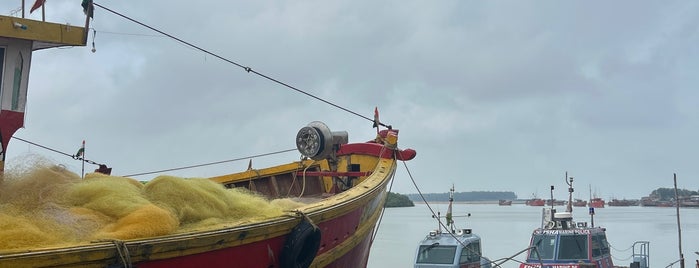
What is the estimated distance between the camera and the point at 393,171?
12.0 m

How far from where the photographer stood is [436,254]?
19.1 m

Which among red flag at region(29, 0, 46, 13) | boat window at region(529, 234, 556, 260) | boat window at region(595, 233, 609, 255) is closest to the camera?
red flag at region(29, 0, 46, 13)

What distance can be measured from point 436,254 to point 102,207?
1458 centimetres

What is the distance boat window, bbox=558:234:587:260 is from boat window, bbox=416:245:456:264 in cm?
307

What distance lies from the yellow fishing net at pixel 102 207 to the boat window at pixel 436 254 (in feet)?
41.9

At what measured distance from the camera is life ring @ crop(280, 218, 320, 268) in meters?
6.43

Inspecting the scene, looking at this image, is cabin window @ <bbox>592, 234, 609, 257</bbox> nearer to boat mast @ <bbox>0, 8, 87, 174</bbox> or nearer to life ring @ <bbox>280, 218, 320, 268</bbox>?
life ring @ <bbox>280, 218, 320, 268</bbox>

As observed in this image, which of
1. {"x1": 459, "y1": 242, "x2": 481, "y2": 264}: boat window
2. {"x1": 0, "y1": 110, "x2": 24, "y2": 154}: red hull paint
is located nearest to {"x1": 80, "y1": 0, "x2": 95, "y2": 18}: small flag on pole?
{"x1": 0, "y1": 110, "x2": 24, "y2": 154}: red hull paint

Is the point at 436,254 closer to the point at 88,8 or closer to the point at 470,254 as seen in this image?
the point at 470,254

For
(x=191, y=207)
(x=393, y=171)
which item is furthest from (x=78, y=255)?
(x=393, y=171)

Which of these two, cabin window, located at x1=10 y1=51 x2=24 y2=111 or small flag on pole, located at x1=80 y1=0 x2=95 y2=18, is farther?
small flag on pole, located at x1=80 y1=0 x2=95 y2=18

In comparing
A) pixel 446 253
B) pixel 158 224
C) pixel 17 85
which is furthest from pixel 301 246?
pixel 446 253

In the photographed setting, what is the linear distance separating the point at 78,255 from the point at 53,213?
96cm

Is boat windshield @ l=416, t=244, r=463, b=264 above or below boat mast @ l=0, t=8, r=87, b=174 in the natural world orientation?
below
